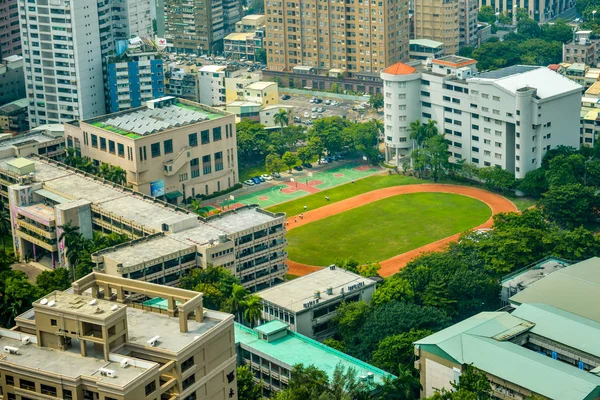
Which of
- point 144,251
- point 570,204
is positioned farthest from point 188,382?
point 570,204

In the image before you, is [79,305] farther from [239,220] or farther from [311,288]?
[239,220]

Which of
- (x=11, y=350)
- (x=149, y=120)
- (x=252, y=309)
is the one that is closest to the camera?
(x=11, y=350)

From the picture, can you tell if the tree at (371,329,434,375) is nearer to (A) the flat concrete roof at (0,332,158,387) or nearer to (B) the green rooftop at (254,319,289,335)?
(B) the green rooftop at (254,319,289,335)

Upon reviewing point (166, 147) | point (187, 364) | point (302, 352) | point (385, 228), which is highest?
point (187, 364)

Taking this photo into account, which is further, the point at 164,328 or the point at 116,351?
the point at 164,328

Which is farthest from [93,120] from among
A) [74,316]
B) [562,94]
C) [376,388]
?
[74,316]

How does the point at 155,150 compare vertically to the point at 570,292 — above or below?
above

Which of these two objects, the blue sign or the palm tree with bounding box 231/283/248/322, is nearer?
the palm tree with bounding box 231/283/248/322

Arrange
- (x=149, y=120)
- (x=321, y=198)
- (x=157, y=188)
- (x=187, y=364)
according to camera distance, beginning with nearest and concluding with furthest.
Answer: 1. (x=187, y=364)
2. (x=157, y=188)
3. (x=149, y=120)
4. (x=321, y=198)

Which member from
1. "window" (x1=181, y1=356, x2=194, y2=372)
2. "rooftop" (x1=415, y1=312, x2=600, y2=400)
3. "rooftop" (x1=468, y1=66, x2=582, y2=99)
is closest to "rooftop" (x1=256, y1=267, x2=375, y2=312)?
"rooftop" (x1=415, y1=312, x2=600, y2=400)
